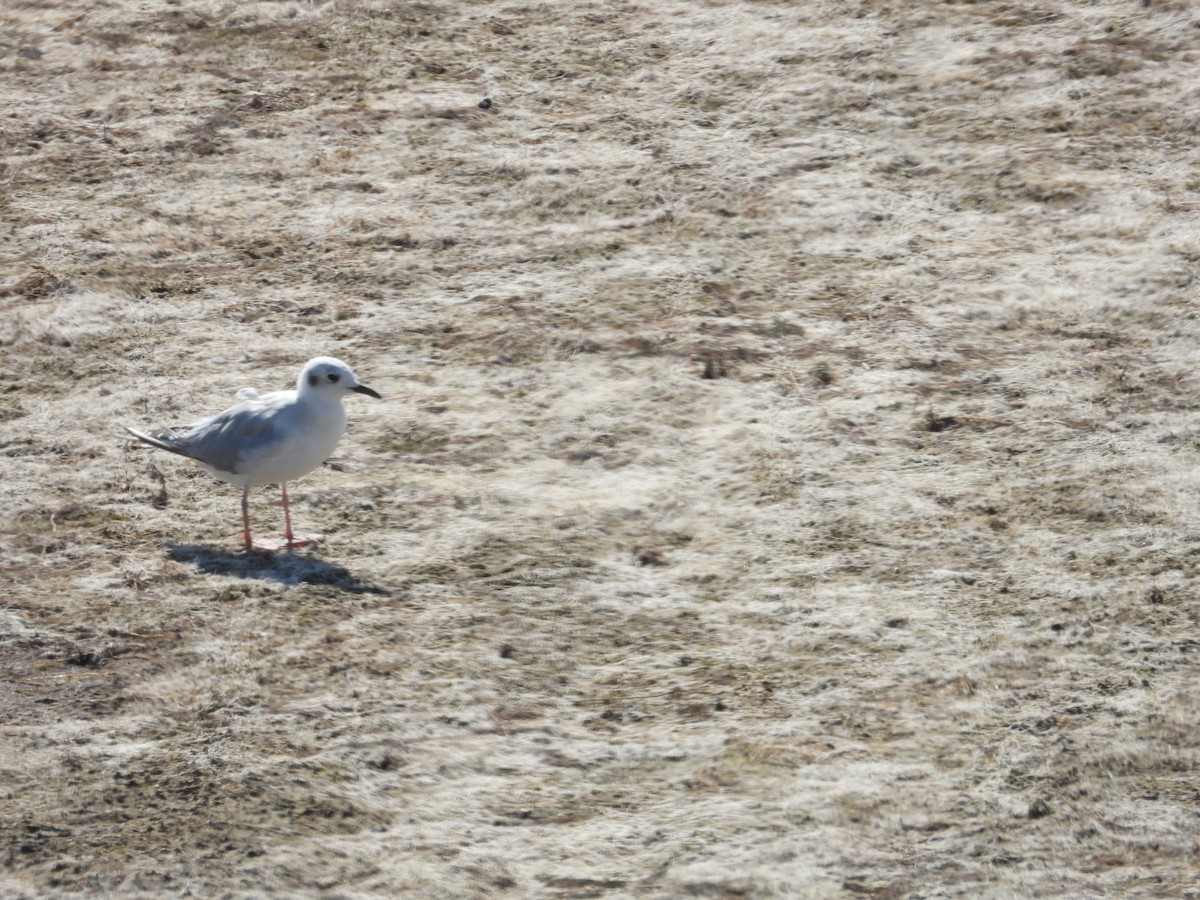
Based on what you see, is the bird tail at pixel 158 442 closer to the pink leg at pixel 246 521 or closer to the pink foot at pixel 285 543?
the pink leg at pixel 246 521

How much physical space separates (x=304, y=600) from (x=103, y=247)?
4182mm

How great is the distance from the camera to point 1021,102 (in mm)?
11633

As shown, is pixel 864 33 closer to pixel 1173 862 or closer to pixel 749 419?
pixel 749 419

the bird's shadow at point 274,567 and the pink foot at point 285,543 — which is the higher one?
the pink foot at point 285,543

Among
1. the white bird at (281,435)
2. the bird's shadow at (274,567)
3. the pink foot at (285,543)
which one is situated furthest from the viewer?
the pink foot at (285,543)

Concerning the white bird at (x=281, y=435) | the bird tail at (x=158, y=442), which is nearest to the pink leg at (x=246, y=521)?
the white bird at (x=281, y=435)

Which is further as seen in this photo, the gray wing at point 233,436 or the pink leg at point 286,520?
the pink leg at point 286,520

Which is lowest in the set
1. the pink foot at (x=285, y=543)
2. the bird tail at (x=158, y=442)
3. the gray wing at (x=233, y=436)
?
the pink foot at (x=285, y=543)

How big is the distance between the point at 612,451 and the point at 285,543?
185 centimetres

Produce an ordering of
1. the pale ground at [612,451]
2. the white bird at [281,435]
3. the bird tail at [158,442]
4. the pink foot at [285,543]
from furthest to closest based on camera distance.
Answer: the bird tail at [158,442], the pink foot at [285,543], the white bird at [281,435], the pale ground at [612,451]

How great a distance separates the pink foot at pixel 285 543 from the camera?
795cm

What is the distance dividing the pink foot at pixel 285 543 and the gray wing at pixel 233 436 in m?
0.37

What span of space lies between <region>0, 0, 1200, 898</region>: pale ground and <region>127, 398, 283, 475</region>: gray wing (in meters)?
0.41

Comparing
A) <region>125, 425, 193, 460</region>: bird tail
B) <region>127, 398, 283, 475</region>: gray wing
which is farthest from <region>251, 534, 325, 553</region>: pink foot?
<region>125, 425, 193, 460</region>: bird tail
